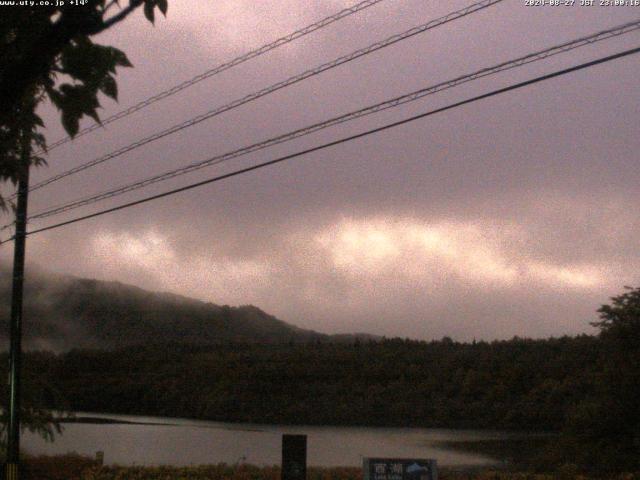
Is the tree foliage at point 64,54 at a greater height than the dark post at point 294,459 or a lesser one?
greater

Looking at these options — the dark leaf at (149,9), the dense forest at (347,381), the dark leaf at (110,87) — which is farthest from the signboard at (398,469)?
the dense forest at (347,381)

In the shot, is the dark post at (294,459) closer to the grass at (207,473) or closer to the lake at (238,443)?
the grass at (207,473)

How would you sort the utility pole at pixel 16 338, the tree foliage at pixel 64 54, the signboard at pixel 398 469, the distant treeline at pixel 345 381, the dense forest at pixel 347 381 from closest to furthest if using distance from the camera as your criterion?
the tree foliage at pixel 64 54, the signboard at pixel 398 469, the utility pole at pixel 16 338, the dense forest at pixel 347 381, the distant treeline at pixel 345 381

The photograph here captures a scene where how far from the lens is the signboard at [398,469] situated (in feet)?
32.7

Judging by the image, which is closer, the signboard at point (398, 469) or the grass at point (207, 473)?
the signboard at point (398, 469)

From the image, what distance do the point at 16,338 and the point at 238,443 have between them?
14.0m

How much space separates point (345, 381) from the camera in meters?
37.8

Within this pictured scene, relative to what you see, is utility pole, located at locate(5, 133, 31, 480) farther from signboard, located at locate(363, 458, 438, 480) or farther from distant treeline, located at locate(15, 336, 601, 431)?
distant treeline, located at locate(15, 336, 601, 431)

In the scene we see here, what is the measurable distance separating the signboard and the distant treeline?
18767 mm

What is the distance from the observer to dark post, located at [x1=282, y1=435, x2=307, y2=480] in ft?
39.0

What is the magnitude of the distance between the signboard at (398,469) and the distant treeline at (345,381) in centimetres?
1877

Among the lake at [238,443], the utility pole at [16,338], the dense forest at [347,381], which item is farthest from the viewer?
the dense forest at [347,381]

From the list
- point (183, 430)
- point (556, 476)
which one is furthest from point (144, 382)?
point (556, 476)

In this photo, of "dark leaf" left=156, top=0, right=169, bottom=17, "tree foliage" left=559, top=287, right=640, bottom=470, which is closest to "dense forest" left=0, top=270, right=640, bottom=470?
"tree foliage" left=559, top=287, right=640, bottom=470
